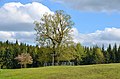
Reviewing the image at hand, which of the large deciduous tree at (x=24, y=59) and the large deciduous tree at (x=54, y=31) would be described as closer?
the large deciduous tree at (x=54, y=31)

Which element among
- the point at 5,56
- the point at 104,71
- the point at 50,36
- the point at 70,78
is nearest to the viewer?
the point at 70,78

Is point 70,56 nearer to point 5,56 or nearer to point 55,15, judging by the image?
point 55,15

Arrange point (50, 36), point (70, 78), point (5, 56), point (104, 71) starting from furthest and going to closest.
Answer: point (5, 56) < point (50, 36) < point (104, 71) < point (70, 78)

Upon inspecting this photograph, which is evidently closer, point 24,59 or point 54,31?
point 54,31

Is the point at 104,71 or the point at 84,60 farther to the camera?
the point at 84,60

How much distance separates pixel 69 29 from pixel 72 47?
4.53 m

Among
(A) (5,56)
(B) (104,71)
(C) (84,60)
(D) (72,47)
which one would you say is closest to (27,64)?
(A) (5,56)

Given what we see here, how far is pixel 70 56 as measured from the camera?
79.2 meters

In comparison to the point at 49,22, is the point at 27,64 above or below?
below

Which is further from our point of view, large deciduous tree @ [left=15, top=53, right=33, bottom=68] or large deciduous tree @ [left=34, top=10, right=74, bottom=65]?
large deciduous tree @ [left=15, top=53, right=33, bottom=68]

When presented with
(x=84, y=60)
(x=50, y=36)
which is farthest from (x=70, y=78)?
(x=84, y=60)

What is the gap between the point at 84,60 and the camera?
450ft

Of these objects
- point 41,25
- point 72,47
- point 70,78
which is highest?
point 41,25

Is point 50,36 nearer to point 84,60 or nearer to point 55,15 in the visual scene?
point 55,15
